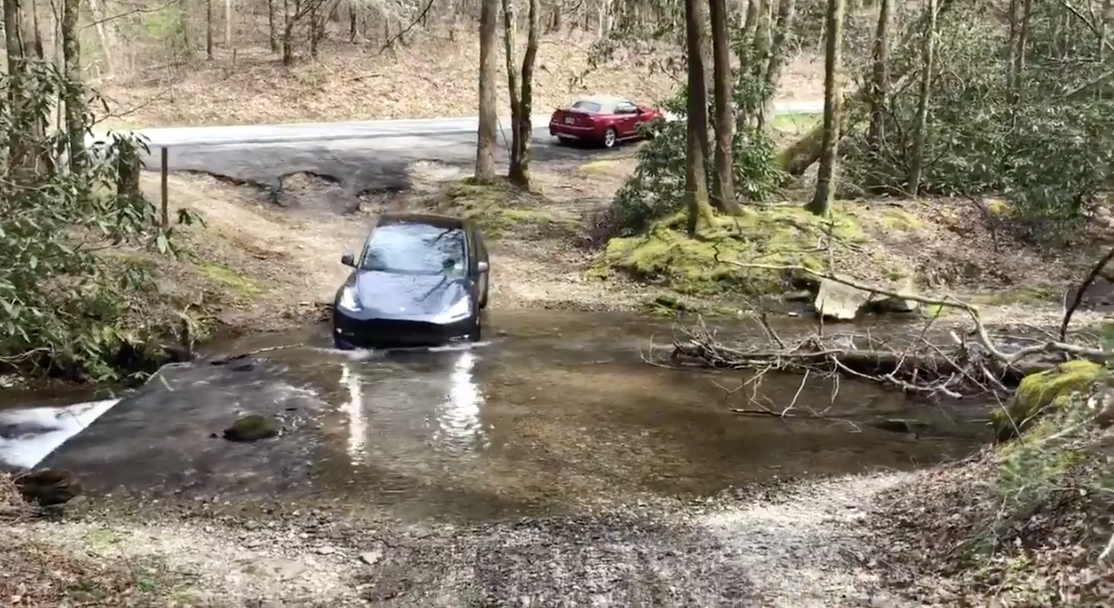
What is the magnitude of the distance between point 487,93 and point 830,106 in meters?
8.41

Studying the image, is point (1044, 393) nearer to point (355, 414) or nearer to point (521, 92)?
point (355, 414)

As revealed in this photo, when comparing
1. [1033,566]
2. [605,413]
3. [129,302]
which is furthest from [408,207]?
[1033,566]

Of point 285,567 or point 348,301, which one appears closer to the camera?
point 285,567

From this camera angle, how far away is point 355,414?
10.6 m

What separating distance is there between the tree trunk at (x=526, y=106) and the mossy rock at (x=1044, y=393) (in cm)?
1604

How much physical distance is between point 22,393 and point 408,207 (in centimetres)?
1203

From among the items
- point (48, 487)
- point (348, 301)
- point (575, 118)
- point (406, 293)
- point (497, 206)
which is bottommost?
point (48, 487)

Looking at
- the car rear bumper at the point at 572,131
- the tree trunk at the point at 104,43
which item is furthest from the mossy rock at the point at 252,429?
the tree trunk at the point at 104,43

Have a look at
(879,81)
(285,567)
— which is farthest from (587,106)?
(285,567)

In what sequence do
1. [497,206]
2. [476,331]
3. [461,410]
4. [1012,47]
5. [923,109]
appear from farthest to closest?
[1012,47], [497,206], [923,109], [476,331], [461,410]

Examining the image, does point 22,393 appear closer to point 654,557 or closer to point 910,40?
point 654,557

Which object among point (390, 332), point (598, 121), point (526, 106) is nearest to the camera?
point (390, 332)

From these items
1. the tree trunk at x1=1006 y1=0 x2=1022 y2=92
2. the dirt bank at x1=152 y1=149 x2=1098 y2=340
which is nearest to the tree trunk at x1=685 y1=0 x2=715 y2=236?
the dirt bank at x1=152 y1=149 x2=1098 y2=340

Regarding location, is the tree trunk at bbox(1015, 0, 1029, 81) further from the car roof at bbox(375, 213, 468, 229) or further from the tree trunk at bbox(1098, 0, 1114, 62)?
the car roof at bbox(375, 213, 468, 229)
